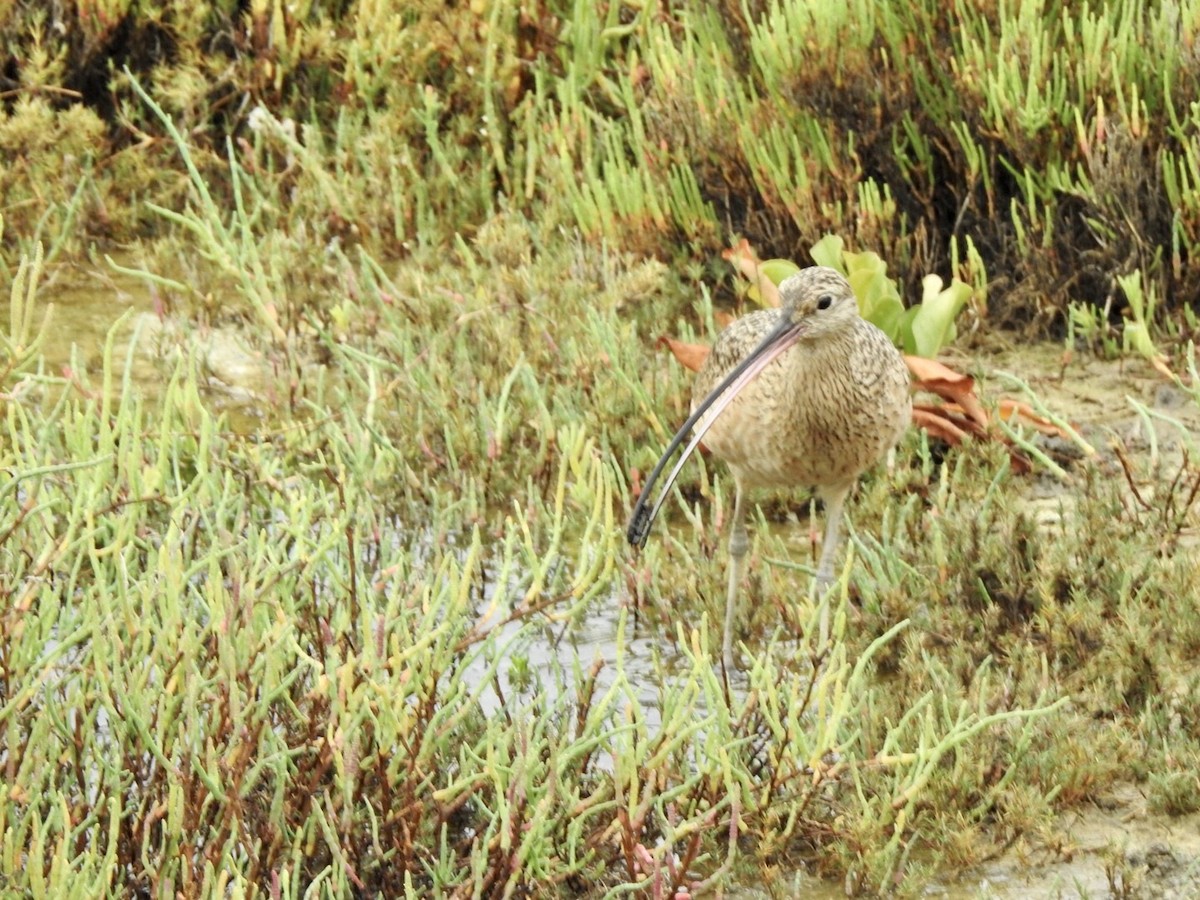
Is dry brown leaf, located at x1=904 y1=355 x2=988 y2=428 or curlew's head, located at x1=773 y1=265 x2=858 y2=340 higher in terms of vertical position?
curlew's head, located at x1=773 y1=265 x2=858 y2=340

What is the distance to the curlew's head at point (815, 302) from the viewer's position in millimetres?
4383

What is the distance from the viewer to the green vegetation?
3.32 metres

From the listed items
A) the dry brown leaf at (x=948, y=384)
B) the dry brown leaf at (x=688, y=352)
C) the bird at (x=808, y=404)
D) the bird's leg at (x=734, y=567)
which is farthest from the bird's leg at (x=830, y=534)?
the dry brown leaf at (x=688, y=352)

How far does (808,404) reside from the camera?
4.46 m

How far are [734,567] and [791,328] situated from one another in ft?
2.01

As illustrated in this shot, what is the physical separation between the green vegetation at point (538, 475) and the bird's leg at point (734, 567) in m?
0.07

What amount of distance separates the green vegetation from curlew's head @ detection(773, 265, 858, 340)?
0.55 meters

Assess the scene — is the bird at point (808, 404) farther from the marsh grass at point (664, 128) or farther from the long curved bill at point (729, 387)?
the marsh grass at point (664, 128)

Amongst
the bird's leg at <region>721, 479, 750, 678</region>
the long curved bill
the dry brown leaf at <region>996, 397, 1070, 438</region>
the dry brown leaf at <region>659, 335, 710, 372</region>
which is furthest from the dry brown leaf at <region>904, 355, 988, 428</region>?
the long curved bill

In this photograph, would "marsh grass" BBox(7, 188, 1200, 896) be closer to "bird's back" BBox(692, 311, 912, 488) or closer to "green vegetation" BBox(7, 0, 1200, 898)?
"green vegetation" BBox(7, 0, 1200, 898)

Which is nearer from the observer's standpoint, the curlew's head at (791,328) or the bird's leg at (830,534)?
the curlew's head at (791,328)

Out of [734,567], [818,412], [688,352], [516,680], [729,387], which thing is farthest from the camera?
[688,352]

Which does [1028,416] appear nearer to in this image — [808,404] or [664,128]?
[808,404]

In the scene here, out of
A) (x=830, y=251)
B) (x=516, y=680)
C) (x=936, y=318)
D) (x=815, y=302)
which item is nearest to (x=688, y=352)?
(x=830, y=251)
